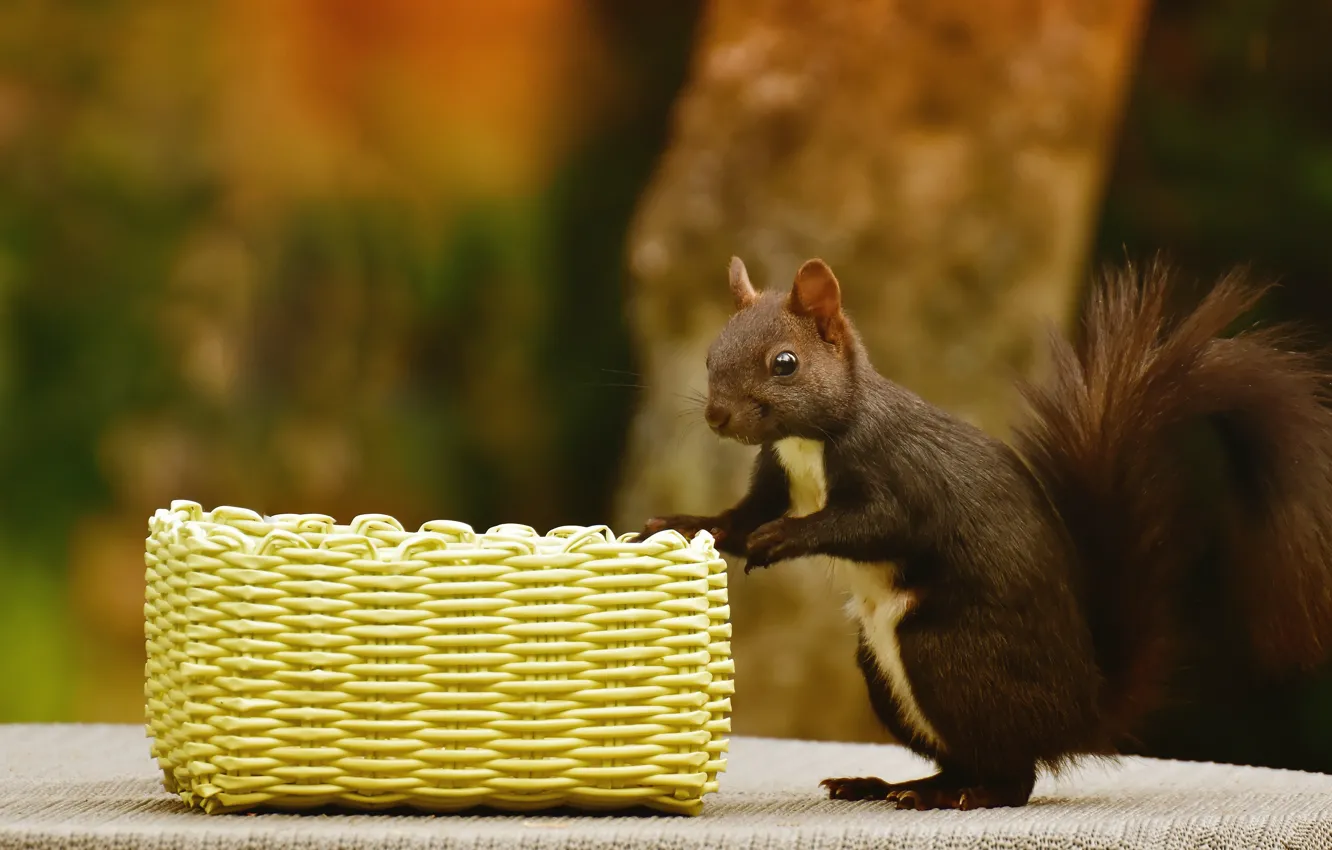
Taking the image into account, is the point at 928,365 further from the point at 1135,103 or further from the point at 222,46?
the point at 222,46

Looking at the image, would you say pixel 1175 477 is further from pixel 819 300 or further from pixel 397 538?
pixel 397 538

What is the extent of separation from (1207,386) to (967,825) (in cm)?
54

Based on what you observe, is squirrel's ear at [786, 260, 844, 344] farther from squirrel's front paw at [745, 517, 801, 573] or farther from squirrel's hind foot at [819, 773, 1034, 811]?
squirrel's hind foot at [819, 773, 1034, 811]

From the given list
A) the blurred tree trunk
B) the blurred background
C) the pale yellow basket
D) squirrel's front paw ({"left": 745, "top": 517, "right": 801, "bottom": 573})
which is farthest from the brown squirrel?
the blurred tree trunk

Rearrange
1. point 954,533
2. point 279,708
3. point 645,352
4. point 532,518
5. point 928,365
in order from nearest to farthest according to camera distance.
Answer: point 279,708
point 954,533
point 928,365
point 645,352
point 532,518

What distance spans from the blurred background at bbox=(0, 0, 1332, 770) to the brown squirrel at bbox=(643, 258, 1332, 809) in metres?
1.01

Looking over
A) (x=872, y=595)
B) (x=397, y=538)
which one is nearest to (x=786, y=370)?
(x=872, y=595)

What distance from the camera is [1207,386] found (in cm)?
144

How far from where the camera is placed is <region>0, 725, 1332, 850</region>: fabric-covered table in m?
1.03

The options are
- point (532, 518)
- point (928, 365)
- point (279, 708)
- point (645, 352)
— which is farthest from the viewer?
point (532, 518)

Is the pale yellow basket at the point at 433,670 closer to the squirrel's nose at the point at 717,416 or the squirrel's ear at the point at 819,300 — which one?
the squirrel's nose at the point at 717,416

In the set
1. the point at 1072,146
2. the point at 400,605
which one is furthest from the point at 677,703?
the point at 1072,146

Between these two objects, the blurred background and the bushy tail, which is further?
the blurred background

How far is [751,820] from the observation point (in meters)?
1.19
